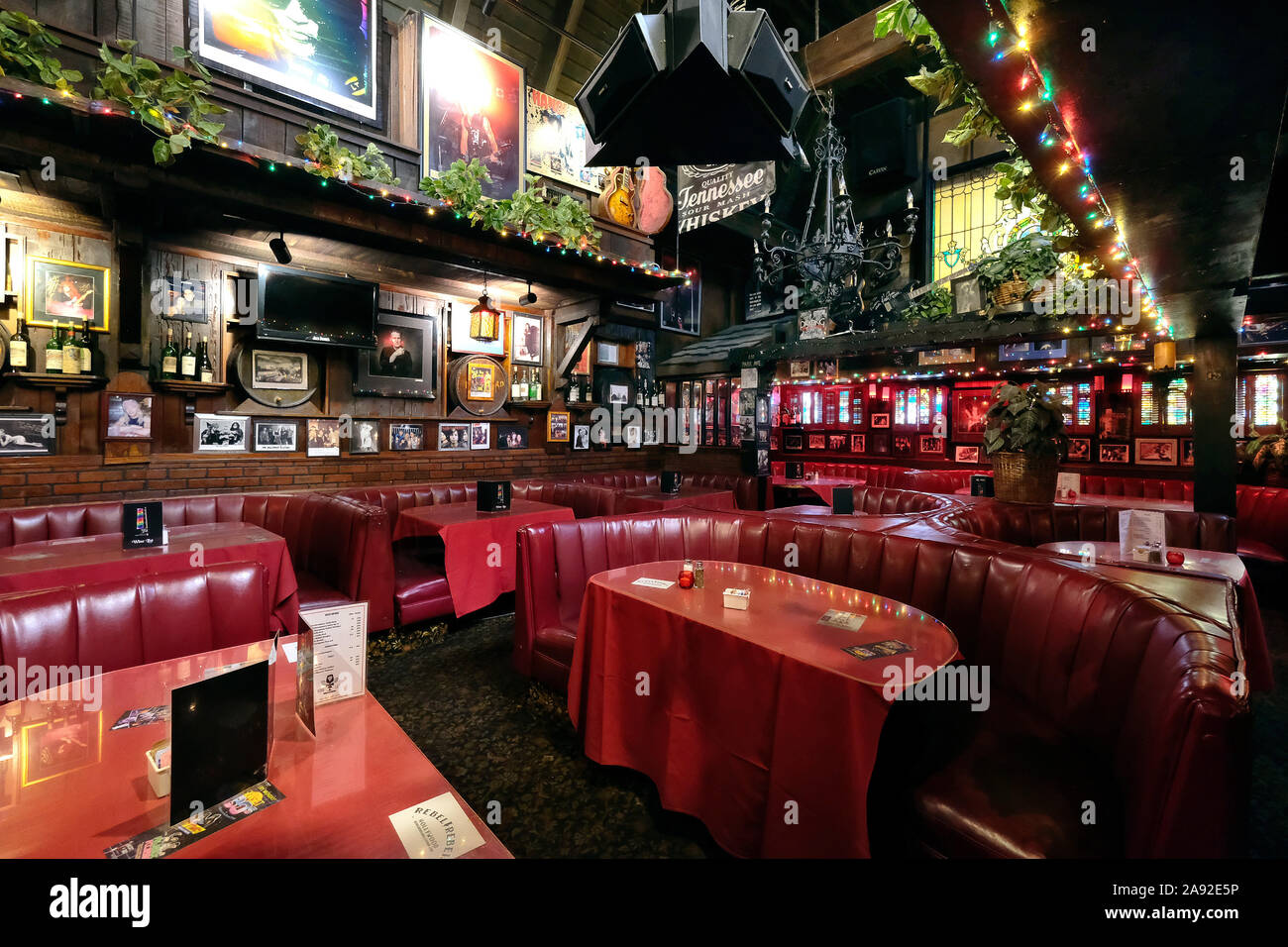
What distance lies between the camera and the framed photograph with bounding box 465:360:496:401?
6727mm

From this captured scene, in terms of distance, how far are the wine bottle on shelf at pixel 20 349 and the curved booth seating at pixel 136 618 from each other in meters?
3.68

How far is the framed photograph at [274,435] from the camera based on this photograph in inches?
205

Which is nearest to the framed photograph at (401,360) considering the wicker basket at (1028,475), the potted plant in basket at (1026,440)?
the potted plant in basket at (1026,440)

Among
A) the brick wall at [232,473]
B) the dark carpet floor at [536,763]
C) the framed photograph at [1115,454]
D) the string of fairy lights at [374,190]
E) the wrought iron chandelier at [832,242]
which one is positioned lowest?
the dark carpet floor at [536,763]

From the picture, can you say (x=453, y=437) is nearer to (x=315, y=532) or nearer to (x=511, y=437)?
(x=511, y=437)

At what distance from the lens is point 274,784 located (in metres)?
1.14

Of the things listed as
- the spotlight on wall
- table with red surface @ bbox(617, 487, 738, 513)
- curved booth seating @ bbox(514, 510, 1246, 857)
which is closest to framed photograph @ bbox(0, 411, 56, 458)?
the spotlight on wall

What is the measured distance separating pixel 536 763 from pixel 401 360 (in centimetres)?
496

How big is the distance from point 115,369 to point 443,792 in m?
5.42

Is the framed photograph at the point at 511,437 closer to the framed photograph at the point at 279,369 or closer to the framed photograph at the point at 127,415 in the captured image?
the framed photograph at the point at 279,369

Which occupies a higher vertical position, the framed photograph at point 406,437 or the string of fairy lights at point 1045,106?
the string of fairy lights at point 1045,106

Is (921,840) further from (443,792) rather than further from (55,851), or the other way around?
(55,851)

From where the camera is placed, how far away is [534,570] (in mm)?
3266

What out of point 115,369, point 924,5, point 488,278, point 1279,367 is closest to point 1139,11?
point 924,5
